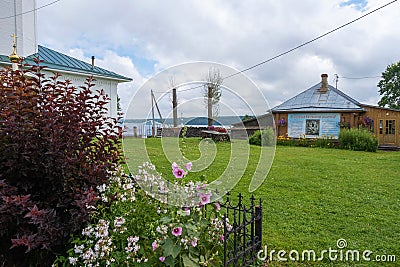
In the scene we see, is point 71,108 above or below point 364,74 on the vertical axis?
below

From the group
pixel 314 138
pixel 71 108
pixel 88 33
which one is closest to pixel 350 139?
pixel 314 138

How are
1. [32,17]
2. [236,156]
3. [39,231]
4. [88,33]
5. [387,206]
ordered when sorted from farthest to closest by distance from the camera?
1. [32,17]
2. [88,33]
3. [387,206]
4. [236,156]
5. [39,231]

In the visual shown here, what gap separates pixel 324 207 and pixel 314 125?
41.0 ft

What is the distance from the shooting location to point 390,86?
1177 inches

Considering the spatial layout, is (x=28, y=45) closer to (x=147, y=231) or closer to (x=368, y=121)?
(x=147, y=231)

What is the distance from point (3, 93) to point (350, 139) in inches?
539

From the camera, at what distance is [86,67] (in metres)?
11.2

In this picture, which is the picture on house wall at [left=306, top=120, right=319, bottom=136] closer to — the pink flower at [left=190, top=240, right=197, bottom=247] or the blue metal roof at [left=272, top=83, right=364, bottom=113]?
the blue metal roof at [left=272, top=83, right=364, bottom=113]

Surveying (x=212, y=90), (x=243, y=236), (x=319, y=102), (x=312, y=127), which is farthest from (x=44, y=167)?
(x=319, y=102)

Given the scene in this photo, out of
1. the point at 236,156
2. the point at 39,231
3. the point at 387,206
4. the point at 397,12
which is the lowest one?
the point at 387,206

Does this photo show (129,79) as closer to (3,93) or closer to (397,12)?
(397,12)

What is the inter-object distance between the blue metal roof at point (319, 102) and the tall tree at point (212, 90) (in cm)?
1467

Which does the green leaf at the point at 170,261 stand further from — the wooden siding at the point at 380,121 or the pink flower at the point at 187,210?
the wooden siding at the point at 380,121

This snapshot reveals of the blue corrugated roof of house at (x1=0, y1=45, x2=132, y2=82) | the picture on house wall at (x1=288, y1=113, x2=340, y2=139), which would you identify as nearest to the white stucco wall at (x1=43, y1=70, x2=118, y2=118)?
the blue corrugated roof of house at (x1=0, y1=45, x2=132, y2=82)
